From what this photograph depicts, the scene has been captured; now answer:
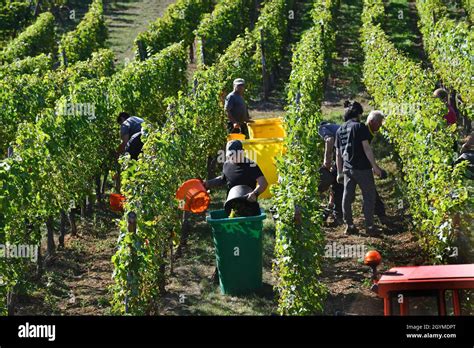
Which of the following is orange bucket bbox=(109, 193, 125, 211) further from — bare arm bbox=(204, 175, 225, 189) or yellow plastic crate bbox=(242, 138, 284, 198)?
yellow plastic crate bbox=(242, 138, 284, 198)

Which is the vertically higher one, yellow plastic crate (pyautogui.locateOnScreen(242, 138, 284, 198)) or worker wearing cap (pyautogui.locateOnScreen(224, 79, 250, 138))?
worker wearing cap (pyautogui.locateOnScreen(224, 79, 250, 138))

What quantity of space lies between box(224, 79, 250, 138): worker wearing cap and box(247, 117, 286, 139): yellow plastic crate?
182 millimetres

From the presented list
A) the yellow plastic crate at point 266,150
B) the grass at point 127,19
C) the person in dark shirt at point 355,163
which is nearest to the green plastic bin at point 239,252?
the person in dark shirt at point 355,163

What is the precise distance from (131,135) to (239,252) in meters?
3.45

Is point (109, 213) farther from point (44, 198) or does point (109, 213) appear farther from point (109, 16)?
point (109, 16)

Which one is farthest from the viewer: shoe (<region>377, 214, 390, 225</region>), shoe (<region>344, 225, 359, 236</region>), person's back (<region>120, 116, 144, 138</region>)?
person's back (<region>120, 116, 144, 138</region>)

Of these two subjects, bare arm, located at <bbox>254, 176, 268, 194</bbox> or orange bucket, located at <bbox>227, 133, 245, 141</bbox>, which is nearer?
bare arm, located at <bbox>254, 176, 268, 194</bbox>

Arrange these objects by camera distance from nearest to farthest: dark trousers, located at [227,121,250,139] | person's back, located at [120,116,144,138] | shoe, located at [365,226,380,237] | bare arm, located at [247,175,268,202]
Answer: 1. bare arm, located at [247,175,268,202]
2. shoe, located at [365,226,380,237]
3. person's back, located at [120,116,144,138]
4. dark trousers, located at [227,121,250,139]

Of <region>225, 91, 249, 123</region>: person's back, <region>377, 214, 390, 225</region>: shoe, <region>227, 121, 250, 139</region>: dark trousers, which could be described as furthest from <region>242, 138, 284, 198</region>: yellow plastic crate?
<region>377, 214, 390, 225</region>: shoe

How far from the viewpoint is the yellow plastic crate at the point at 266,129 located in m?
14.4

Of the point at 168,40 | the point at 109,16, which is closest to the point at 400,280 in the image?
the point at 168,40

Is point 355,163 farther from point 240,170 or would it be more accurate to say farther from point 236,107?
point 236,107

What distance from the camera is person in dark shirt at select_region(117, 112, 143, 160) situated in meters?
12.3
